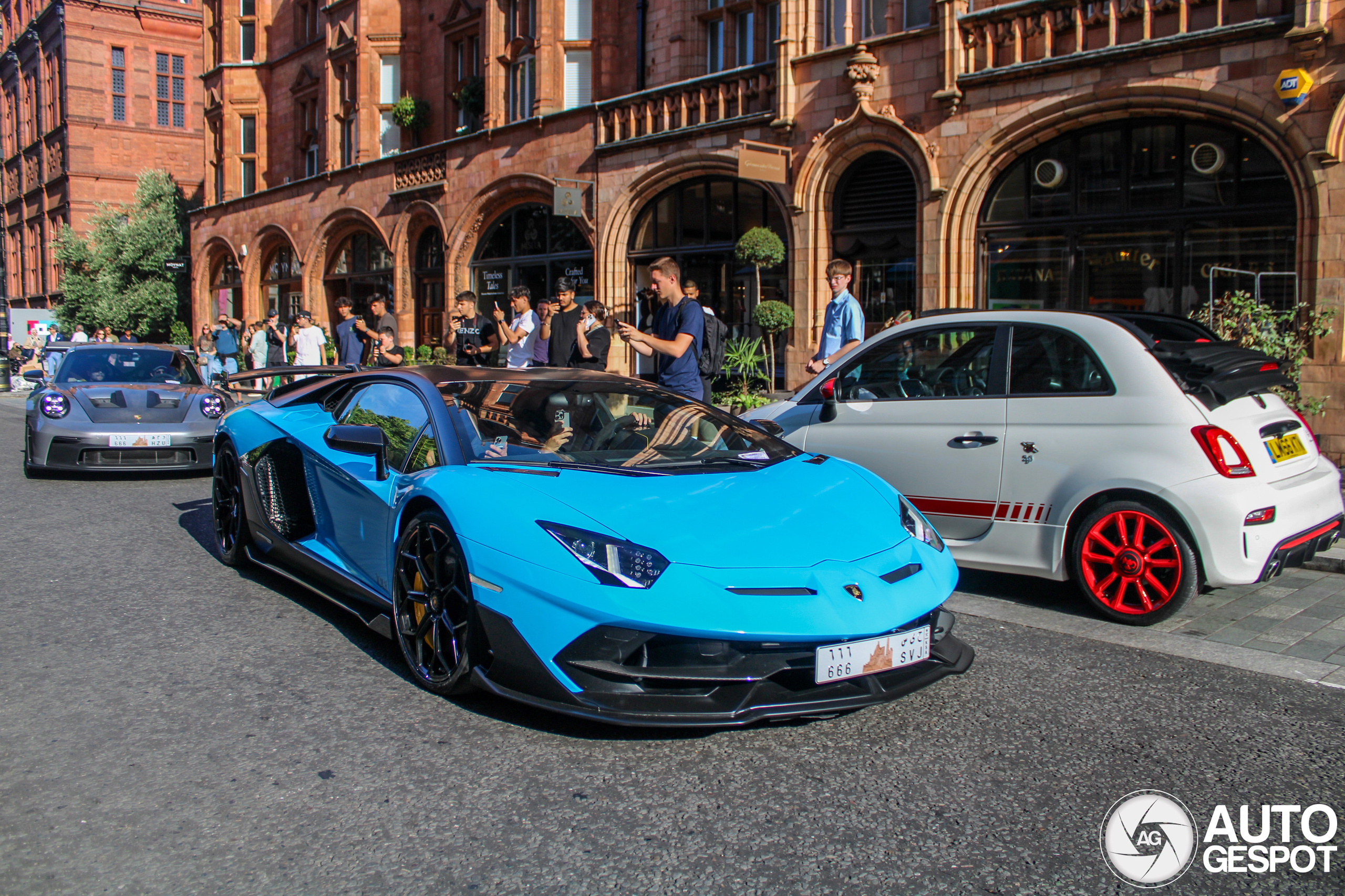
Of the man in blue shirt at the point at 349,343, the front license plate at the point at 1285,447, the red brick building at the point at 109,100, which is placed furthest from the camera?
the red brick building at the point at 109,100

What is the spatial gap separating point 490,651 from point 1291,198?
1109cm

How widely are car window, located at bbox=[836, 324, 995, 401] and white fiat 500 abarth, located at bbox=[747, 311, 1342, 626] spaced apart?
0.01 meters

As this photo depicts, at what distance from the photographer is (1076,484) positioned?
17.2ft

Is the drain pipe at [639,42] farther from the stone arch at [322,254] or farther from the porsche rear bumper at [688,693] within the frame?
the porsche rear bumper at [688,693]

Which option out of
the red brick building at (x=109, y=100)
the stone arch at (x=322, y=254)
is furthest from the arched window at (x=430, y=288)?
the red brick building at (x=109, y=100)

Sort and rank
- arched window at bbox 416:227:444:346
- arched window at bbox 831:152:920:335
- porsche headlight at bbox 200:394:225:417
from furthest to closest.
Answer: arched window at bbox 416:227:444:346 → arched window at bbox 831:152:920:335 → porsche headlight at bbox 200:394:225:417

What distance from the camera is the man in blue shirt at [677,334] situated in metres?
7.61

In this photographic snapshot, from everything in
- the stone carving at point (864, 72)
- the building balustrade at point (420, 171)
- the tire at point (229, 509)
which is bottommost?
the tire at point (229, 509)

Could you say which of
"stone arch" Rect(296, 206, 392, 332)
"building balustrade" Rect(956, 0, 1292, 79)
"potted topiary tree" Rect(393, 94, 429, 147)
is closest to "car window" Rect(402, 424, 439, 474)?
"building balustrade" Rect(956, 0, 1292, 79)

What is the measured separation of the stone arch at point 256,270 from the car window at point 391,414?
97.2ft

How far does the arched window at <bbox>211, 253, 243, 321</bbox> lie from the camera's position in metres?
35.9

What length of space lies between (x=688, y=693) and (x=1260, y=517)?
312 centimetres

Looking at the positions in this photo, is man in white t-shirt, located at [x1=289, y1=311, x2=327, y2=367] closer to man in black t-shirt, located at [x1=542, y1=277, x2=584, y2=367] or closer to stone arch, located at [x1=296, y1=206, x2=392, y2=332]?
man in black t-shirt, located at [x1=542, y1=277, x2=584, y2=367]

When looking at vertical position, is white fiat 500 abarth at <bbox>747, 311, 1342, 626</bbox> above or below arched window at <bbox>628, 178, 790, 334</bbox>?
below
